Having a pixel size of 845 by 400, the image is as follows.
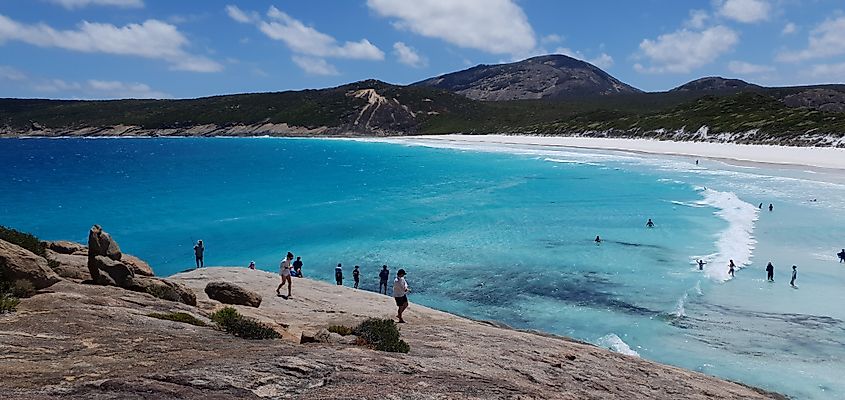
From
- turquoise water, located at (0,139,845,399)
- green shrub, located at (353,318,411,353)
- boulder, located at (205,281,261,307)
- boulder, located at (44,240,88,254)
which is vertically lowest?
turquoise water, located at (0,139,845,399)

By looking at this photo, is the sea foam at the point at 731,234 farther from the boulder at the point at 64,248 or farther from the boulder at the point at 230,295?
the boulder at the point at 64,248

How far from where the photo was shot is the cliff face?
7836 mm

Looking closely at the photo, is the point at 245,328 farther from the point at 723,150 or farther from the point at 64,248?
the point at 723,150

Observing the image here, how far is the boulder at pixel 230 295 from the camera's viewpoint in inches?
628

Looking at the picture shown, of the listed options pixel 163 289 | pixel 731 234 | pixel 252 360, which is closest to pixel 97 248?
pixel 163 289

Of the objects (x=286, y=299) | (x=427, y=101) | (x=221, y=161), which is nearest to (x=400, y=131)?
(x=427, y=101)

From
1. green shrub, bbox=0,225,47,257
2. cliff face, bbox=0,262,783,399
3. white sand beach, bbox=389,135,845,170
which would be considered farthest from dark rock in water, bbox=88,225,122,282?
white sand beach, bbox=389,135,845,170

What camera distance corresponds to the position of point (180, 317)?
1184 centimetres

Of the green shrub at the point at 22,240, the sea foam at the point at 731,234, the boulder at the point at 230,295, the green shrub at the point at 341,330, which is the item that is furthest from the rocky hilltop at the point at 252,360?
the sea foam at the point at 731,234

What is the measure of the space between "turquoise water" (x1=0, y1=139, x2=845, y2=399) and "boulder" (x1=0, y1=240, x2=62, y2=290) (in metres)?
13.3

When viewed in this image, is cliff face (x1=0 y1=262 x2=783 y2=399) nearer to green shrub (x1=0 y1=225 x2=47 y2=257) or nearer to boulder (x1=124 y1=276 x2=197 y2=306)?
boulder (x1=124 y1=276 x2=197 y2=306)

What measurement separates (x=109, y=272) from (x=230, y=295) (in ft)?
10.7

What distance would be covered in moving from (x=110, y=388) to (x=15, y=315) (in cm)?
430

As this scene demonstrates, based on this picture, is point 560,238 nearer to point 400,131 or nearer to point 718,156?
point 718,156
